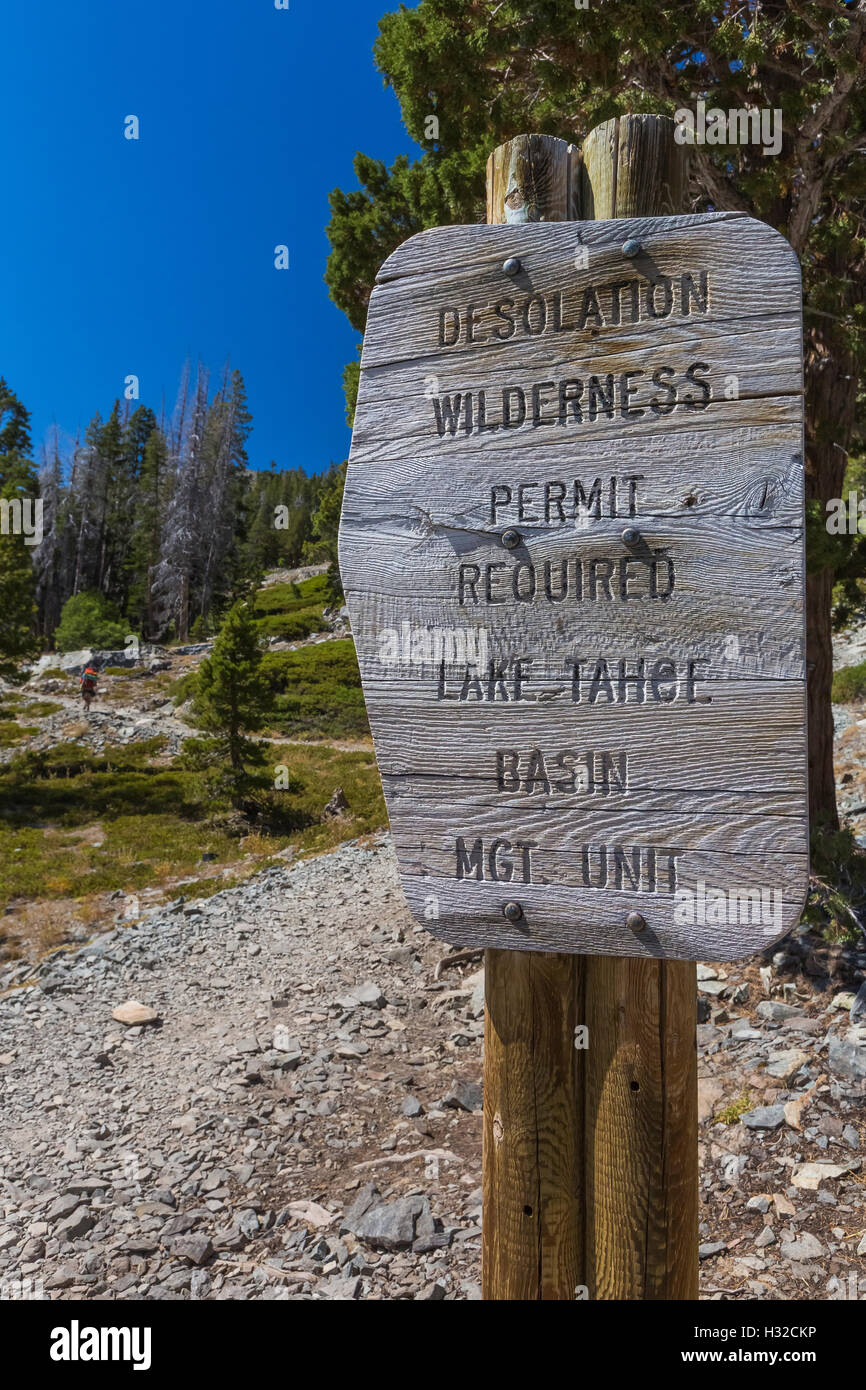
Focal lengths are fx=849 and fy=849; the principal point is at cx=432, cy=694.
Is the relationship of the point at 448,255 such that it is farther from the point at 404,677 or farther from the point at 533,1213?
the point at 533,1213

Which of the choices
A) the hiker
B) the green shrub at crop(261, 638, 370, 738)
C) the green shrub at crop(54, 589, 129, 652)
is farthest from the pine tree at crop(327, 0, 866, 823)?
the green shrub at crop(54, 589, 129, 652)

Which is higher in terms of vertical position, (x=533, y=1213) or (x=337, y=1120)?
(x=533, y=1213)

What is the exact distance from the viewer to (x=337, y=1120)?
4840 mm

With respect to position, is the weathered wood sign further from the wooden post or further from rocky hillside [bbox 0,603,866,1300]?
rocky hillside [bbox 0,603,866,1300]

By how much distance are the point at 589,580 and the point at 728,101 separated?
5.59 meters

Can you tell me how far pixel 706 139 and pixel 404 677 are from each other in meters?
5.33

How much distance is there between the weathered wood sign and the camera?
1516 mm

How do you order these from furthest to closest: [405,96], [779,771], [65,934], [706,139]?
[65,934], [405,96], [706,139], [779,771]

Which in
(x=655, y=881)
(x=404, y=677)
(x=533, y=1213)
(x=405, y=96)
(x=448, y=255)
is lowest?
(x=533, y=1213)

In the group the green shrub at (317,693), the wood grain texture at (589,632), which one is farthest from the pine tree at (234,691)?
the wood grain texture at (589,632)

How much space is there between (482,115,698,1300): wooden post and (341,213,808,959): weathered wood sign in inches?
5.7

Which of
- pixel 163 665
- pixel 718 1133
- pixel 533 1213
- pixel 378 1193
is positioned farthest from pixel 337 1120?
pixel 163 665

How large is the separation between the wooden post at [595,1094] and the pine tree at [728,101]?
3964 millimetres

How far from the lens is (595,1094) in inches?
67.7
